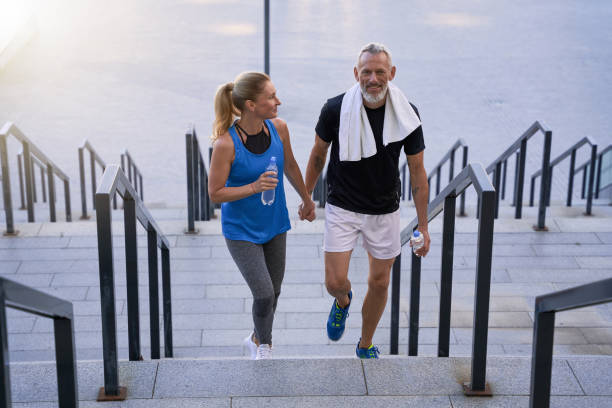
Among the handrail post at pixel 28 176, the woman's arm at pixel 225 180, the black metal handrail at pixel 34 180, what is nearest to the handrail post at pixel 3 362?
the woman's arm at pixel 225 180

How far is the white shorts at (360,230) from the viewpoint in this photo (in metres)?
3.72

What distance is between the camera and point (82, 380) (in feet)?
10.6

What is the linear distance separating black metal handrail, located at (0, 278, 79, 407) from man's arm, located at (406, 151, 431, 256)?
183cm

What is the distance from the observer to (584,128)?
12.9m

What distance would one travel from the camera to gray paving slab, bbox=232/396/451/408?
10.2ft

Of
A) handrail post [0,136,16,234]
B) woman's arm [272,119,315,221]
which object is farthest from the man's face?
handrail post [0,136,16,234]

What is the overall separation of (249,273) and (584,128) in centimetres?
1054

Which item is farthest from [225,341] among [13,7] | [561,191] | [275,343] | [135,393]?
[13,7]

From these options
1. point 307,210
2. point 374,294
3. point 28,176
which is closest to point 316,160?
point 307,210

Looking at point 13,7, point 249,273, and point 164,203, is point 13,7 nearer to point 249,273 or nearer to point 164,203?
point 164,203

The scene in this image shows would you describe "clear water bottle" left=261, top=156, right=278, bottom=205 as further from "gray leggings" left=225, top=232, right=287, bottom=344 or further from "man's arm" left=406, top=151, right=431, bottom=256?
"man's arm" left=406, top=151, right=431, bottom=256

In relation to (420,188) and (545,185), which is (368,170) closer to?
(420,188)

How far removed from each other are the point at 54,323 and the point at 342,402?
1.24 metres

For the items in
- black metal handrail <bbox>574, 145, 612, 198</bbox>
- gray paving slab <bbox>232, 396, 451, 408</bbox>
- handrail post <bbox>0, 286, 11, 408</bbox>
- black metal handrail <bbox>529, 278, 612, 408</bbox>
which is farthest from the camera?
black metal handrail <bbox>574, 145, 612, 198</bbox>
